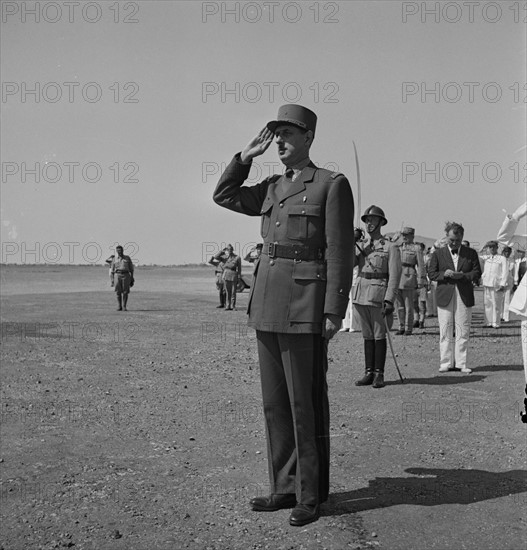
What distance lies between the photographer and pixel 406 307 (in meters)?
16.0

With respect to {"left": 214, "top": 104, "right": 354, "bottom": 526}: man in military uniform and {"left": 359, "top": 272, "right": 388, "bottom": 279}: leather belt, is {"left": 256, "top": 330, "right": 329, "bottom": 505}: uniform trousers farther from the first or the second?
{"left": 359, "top": 272, "right": 388, "bottom": 279}: leather belt

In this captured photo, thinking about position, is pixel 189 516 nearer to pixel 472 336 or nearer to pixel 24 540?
pixel 24 540

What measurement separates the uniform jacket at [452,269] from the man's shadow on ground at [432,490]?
16.0 feet

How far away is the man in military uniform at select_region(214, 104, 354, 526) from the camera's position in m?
4.50

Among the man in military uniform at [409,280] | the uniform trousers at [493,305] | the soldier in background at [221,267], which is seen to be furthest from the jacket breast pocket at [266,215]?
the soldier in background at [221,267]

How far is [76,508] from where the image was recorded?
17.2ft

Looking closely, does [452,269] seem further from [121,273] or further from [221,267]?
[221,267]

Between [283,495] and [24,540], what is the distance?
1631mm

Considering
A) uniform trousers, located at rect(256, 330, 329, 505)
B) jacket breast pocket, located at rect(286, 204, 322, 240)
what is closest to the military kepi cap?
jacket breast pocket, located at rect(286, 204, 322, 240)

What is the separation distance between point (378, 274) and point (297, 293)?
17.2 ft

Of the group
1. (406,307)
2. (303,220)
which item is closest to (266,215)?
(303,220)

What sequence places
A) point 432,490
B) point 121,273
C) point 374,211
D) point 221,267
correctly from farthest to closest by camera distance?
point 221,267 → point 121,273 → point 374,211 → point 432,490

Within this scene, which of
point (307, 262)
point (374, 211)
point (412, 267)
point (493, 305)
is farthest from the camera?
point (493, 305)

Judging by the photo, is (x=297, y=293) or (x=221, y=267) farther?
(x=221, y=267)
